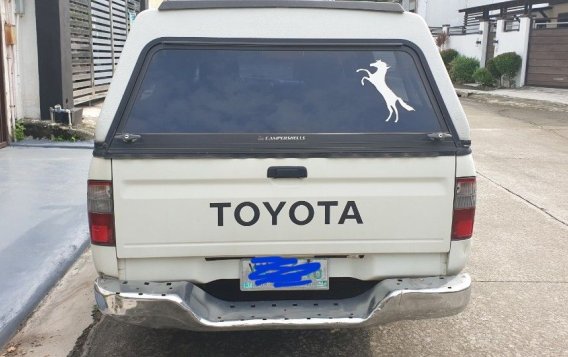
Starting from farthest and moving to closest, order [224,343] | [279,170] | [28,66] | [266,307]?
[28,66], [224,343], [266,307], [279,170]

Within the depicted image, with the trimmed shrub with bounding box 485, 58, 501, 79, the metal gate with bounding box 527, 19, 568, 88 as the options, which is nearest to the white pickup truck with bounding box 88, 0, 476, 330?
the metal gate with bounding box 527, 19, 568, 88

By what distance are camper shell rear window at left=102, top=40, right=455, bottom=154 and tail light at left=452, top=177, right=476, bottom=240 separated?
20cm

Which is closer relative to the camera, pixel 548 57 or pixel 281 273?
pixel 281 273

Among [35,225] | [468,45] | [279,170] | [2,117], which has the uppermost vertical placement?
[468,45]

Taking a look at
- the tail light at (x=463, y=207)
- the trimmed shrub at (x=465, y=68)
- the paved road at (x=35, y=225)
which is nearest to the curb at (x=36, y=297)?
the paved road at (x=35, y=225)

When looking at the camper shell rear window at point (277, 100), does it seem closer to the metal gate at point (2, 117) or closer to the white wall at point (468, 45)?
the metal gate at point (2, 117)

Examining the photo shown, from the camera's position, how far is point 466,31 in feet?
104

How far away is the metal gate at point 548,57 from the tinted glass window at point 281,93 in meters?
21.4

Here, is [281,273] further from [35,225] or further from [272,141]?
[35,225]

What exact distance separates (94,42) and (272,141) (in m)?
11.6

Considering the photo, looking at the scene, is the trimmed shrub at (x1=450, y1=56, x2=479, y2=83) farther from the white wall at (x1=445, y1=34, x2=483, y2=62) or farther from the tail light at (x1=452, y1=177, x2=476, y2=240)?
the tail light at (x1=452, y1=177, x2=476, y2=240)

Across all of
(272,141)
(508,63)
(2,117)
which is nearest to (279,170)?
(272,141)

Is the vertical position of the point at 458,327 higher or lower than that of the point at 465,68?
lower

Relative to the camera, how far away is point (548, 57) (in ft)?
75.9
